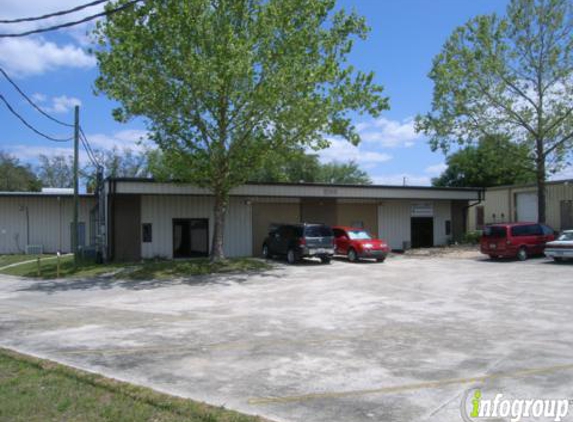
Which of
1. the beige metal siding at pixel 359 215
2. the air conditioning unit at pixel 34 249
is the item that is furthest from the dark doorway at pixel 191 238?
the air conditioning unit at pixel 34 249

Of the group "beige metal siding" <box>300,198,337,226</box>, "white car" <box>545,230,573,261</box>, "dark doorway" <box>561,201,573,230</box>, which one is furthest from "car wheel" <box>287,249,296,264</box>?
"dark doorway" <box>561,201,573,230</box>

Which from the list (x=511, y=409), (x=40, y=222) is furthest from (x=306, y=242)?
(x=40, y=222)

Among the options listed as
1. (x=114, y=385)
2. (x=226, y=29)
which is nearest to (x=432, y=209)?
(x=226, y=29)

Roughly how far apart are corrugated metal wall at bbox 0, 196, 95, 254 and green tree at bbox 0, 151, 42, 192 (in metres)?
33.1

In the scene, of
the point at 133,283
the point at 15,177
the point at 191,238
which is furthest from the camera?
the point at 15,177

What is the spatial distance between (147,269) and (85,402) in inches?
605

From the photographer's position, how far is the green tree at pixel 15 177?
2408 inches

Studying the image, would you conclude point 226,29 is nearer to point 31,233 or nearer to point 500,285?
point 500,285

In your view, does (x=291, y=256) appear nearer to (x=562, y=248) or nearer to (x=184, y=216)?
(x=184, y=216)

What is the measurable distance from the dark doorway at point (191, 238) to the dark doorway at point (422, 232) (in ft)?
44.0

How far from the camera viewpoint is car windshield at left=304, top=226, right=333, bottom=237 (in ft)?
75.9

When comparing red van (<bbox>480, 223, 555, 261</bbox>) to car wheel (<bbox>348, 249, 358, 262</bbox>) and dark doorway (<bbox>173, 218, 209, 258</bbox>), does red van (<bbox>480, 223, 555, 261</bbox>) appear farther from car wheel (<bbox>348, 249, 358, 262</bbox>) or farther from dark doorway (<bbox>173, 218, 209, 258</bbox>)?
dark doorway (<bbox>173, 218, 209, 258</bbox>)

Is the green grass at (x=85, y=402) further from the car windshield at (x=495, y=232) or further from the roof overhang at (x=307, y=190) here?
the car windshield at (x=495, y=232)

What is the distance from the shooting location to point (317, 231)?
23.3 metres
